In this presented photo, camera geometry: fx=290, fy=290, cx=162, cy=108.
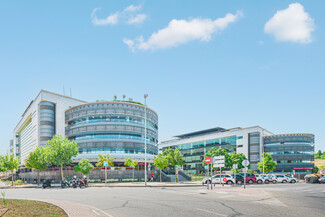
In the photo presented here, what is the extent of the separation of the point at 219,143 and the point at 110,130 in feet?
191

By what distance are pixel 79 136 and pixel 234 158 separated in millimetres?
46482

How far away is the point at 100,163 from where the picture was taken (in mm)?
58594

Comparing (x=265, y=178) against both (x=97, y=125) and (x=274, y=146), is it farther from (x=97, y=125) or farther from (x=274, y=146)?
(x=274, y=146)

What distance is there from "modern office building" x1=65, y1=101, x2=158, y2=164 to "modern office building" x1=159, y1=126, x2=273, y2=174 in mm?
45157

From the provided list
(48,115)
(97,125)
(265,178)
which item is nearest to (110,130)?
(97,125)

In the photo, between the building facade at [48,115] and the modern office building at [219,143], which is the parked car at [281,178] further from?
the building facade at [48,115]

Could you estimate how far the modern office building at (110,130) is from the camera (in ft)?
230

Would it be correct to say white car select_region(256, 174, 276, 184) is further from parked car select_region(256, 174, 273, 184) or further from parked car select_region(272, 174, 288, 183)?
parked car select_region(272, 174, 288, 183)

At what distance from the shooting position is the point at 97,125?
234 ft

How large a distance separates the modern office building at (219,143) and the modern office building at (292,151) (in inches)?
206

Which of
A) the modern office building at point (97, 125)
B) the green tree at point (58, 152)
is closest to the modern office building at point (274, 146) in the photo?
the modern office building at point (97, 125)

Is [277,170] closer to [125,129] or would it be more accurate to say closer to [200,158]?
[200,158]

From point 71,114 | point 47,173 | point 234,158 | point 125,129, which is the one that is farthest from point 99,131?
point 234,158

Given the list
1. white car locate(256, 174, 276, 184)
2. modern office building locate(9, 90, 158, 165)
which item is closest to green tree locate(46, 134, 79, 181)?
modern office building locate(9, 90, 158, 165)
